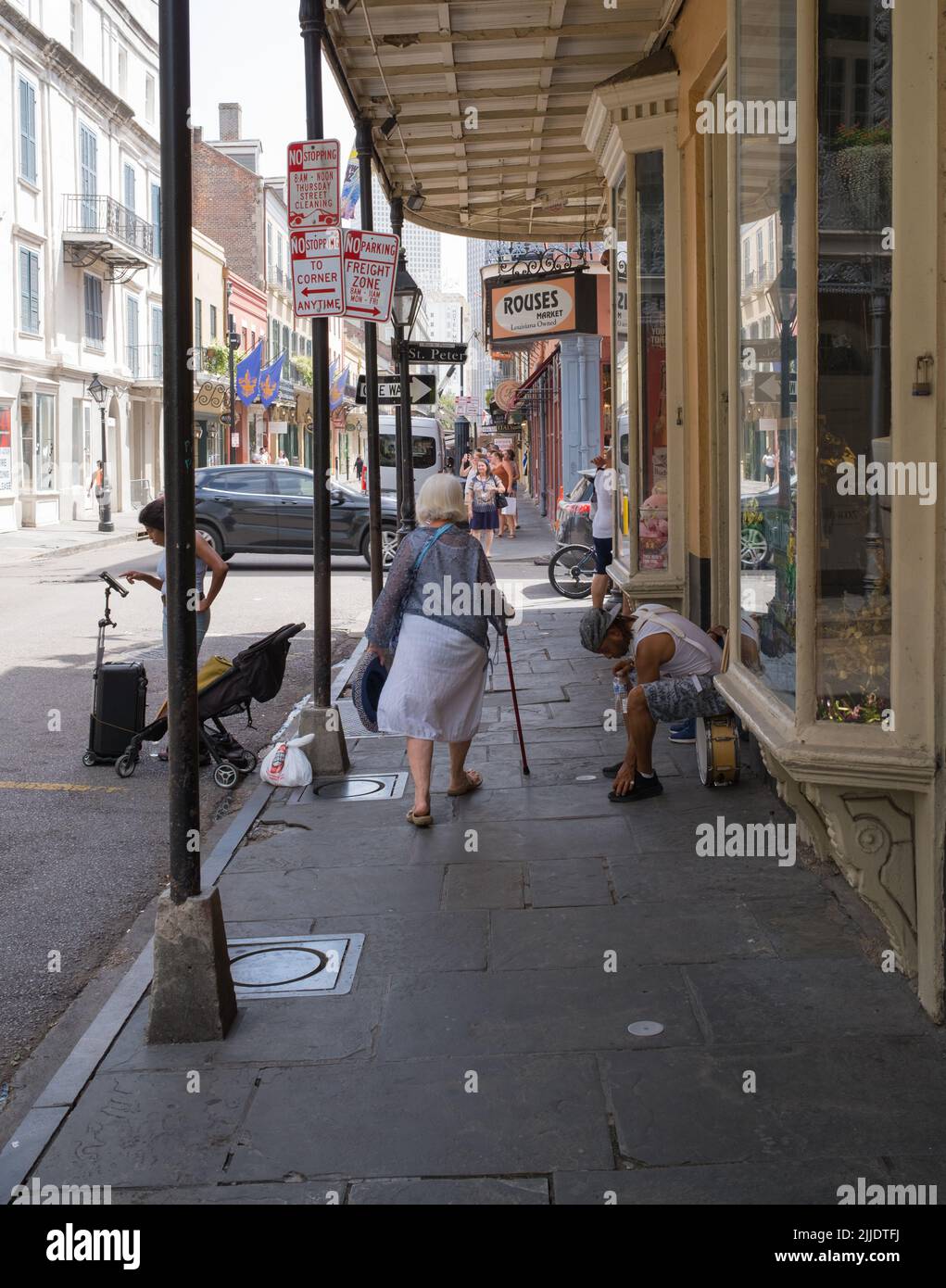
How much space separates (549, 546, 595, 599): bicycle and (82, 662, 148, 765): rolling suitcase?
9.36 meters

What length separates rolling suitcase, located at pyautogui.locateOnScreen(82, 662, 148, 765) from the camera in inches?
338

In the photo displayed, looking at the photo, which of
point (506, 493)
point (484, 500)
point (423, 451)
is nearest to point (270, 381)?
point (423, 451)

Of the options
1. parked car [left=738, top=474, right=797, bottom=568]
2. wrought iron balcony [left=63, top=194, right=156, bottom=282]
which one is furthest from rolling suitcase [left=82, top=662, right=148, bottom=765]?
wrought iron balcony [left=63, top=194, right=156, bottom=282]

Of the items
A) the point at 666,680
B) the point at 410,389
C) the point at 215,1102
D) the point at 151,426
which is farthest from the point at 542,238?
the point at 151,426

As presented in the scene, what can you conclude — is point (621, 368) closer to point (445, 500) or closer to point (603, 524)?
point (445, 500)

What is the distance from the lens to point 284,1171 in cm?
350

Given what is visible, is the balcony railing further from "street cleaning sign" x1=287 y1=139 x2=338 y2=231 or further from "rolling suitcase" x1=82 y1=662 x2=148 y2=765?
"rolling suitcase" x1=82 y1=662 x2=148 y2=765

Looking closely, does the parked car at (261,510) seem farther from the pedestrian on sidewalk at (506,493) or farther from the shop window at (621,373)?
the shop window at (621,373)

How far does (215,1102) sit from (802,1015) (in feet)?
6.03

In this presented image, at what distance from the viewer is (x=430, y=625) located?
6.89 m

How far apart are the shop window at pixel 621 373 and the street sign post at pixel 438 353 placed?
21.9 ft

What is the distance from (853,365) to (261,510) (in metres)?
18.2

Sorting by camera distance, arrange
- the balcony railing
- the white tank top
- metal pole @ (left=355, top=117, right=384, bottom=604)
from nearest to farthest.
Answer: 1. the white tank top
2. metal pole @ (left=355, top=117, right=384, bottom=604)
3. the balcony railing
